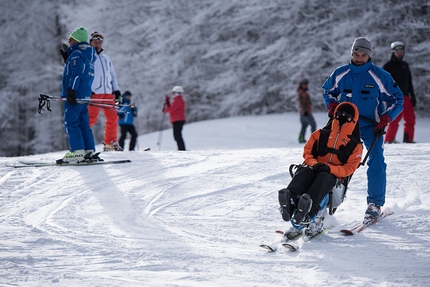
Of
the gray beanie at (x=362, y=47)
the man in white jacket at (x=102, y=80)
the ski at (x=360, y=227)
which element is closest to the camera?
the ski at (x=360, y=227)

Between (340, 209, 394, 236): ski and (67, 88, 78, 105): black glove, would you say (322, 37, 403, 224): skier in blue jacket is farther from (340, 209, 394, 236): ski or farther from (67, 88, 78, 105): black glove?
(67, 88, 78, 105): black glove

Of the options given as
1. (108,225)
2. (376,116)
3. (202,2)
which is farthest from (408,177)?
(202,2)

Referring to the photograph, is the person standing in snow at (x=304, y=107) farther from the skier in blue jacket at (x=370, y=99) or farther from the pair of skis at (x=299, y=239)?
the pair of skis at (x=299, y=239)

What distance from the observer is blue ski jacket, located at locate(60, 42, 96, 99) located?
739 cm

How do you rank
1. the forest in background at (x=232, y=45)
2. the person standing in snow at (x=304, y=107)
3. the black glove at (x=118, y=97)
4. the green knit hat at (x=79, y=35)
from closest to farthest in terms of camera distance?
the green knit hat at (x=79, y=35) → the black glove at (x=118, y=97) → the person standing in snow at (x=304, y=107) → the forest in background at (x=232, y=45)

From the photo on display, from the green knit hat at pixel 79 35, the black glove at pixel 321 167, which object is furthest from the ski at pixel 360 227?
the green knit hat at pixel 79 35

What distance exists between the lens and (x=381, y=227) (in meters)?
4.75

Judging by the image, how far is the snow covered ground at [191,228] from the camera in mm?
3619

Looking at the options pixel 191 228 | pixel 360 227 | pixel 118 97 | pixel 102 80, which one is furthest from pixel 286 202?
pixel 102 80

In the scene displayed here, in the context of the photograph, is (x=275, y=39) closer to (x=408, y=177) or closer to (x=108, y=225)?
(x=408, y=177)

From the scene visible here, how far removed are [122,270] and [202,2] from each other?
A: 17.6m

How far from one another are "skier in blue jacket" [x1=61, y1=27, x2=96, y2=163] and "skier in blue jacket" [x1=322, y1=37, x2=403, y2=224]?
12.2 ft

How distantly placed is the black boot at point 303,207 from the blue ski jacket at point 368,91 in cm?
125

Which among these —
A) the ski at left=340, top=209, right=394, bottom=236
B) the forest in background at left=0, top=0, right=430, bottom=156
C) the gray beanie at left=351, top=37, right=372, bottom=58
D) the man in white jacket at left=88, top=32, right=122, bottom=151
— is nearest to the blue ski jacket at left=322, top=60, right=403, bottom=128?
the gray beanie at left=351, top=37, right=372, bottom=58
